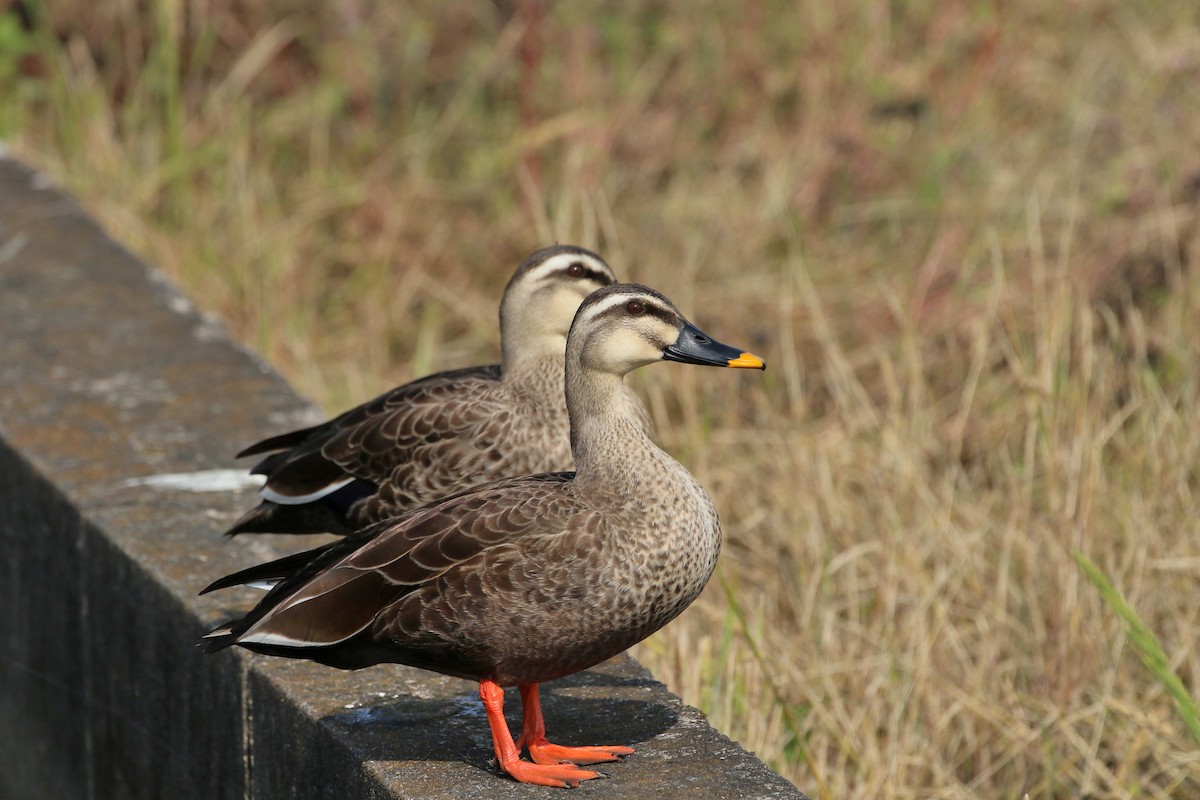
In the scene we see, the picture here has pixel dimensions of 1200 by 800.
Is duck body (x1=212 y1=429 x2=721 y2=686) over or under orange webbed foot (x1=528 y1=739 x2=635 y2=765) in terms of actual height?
over

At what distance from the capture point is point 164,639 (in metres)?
4.15

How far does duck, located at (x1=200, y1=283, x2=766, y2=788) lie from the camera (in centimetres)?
324

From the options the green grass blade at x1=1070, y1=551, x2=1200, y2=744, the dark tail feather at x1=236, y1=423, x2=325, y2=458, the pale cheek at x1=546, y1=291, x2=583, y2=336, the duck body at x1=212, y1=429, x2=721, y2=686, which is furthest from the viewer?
the pale cheek at x1=546, y1=291, x2=583, y2=336

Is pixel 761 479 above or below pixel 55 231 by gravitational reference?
below

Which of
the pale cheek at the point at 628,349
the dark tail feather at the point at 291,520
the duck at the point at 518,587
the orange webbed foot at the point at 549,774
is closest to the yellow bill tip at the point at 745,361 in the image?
the pale cheek at the point at 628,349

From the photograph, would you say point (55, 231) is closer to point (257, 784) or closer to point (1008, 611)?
point (257, 784)

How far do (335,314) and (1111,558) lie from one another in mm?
3961

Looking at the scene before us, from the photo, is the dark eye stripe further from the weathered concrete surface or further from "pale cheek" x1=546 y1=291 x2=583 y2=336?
"pale cheek" x1=546 y1=291 x2=583 y2=336

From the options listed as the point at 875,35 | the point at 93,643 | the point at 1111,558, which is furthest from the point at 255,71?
the point at 1111,558

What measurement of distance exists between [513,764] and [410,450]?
3.99 ft

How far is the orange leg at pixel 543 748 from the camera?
336cm

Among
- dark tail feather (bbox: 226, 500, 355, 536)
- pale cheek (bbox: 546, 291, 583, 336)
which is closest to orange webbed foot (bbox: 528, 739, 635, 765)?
dark tail feather (bbox: 226, 500, 355, 536)

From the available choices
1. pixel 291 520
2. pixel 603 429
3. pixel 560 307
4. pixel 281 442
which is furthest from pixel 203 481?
pixel 603 429

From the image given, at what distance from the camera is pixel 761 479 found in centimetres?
583
